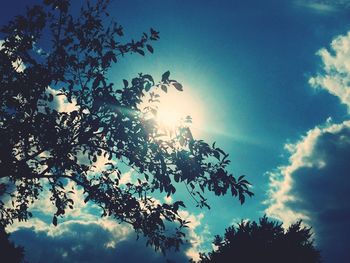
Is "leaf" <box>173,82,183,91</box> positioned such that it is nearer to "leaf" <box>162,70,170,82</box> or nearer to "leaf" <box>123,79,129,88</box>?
"leaf" <box>162,70,170,82</box>

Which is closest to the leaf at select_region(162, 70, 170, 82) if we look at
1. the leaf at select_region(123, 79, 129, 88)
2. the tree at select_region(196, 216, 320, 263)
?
the leaf at select_region(123, 79, 129, 88)

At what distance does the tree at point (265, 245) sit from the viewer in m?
29.0

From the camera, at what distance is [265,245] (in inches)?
1186

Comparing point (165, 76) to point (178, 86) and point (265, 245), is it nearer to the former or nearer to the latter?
point (178, 86)

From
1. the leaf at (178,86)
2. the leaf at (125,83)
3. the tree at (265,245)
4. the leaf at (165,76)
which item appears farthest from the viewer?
the tree at (265,245)

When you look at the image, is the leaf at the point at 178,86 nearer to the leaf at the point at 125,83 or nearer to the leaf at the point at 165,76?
the leaf at the point at 165,76

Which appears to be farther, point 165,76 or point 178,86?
point 165,76

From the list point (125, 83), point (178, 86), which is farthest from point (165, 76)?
point (125, 83)

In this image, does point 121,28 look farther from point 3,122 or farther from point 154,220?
point 154,220

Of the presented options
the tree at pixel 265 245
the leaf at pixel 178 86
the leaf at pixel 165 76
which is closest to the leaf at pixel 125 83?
the leaf at pixel 165 76

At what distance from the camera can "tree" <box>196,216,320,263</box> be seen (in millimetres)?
29016

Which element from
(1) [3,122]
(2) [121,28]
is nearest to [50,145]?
(1) [3,122]

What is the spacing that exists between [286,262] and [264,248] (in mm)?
2517

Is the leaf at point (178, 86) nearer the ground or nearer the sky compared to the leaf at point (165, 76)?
nearer the ground
